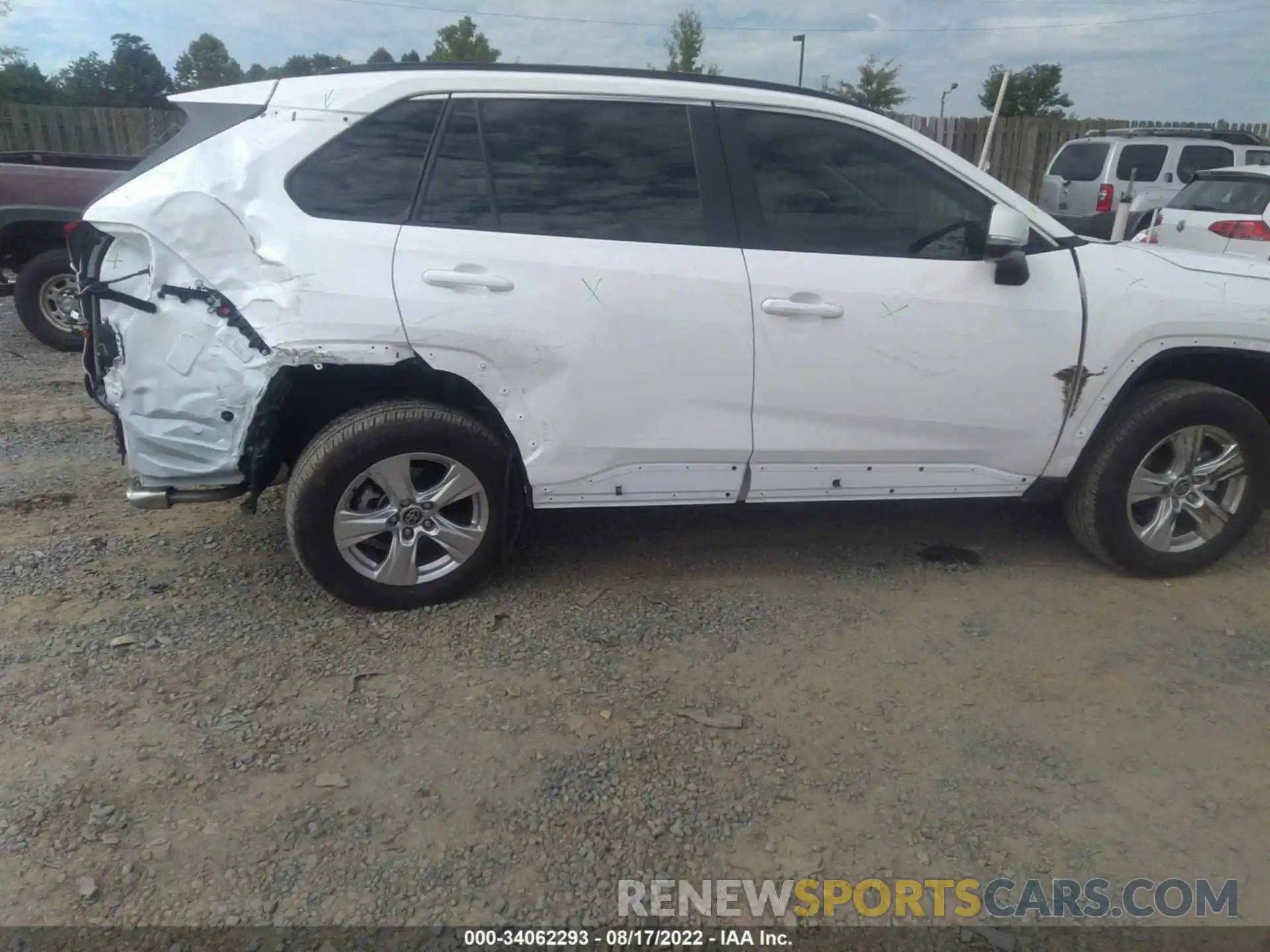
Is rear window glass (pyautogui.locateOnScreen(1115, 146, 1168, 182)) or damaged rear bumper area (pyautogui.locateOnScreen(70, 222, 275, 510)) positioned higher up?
rear window glass (pyautogui.locateOnScreen(1115, 146, 1168, 182))

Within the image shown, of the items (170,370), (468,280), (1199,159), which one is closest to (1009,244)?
(468,280)

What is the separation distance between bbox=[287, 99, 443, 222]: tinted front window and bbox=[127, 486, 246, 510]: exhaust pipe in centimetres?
109

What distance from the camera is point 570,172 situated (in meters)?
3.46

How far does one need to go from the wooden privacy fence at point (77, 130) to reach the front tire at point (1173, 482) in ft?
51.8

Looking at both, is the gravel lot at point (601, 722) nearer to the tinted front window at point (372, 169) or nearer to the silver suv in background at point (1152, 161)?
the tinted front window at point (372, 169)

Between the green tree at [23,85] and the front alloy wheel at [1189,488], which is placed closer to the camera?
the front alloy wheel at [1189,488]

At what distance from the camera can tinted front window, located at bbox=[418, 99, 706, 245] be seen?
3.39 m

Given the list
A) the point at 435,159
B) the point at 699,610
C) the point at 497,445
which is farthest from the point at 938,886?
the point at 435,159

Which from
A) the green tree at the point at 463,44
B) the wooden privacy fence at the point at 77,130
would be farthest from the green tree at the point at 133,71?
the wooden privacy fence at the point at 77,130

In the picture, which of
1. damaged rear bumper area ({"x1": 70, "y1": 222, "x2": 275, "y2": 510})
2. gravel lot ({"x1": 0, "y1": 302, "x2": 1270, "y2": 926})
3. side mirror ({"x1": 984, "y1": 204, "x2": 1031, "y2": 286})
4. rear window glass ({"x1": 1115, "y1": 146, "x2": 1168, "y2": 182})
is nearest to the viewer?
gravel lot ({"x1": 0, "y1": 302, "x2": 1270, "y2": 926})

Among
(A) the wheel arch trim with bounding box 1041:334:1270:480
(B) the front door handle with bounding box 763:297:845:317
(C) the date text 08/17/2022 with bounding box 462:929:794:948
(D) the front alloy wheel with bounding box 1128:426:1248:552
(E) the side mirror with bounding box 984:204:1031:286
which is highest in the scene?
(E) the side mirror with bounding box 984:204:1031:286

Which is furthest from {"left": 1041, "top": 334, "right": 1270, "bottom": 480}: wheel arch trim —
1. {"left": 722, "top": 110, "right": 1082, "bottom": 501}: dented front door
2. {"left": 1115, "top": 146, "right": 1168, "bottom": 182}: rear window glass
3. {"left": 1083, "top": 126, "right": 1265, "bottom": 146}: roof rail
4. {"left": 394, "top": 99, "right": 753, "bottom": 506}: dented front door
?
{"left": 1083, "top": 126, "right": 1265, "bottom": 146}: roof rail

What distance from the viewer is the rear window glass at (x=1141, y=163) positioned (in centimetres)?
1261

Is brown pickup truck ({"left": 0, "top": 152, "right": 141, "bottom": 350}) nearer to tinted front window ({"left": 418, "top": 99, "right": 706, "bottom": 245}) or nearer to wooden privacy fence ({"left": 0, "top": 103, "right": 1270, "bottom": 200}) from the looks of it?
tinted front window ({"left": 418, "top": 99, "right": 706, "bottom": 245})
